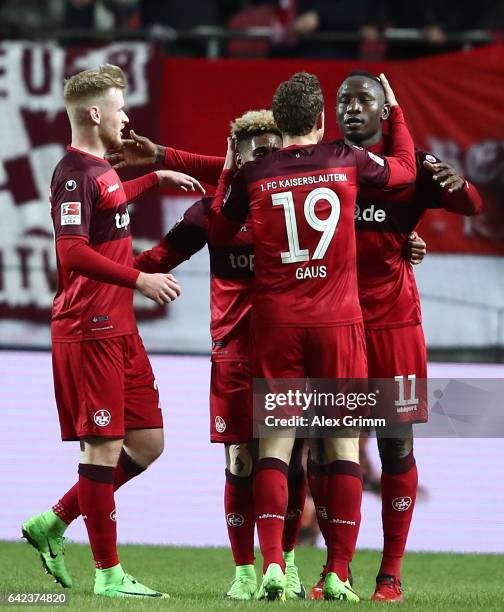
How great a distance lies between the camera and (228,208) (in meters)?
5.31

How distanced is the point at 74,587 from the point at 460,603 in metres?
1.66

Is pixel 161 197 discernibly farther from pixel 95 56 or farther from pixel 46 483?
pixel 46 483

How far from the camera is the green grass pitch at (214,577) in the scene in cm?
502

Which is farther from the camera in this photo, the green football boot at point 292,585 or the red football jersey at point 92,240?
the green football boot at point 292,585

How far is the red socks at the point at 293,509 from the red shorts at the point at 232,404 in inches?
13.8

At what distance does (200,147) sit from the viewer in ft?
27.6

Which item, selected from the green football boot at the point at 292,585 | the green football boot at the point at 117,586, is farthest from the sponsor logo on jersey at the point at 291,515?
the green football boot at the point at 117,586

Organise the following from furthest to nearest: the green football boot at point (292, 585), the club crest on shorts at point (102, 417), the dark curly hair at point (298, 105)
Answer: the green football boot at point (292, 585)
the club crest on shorts at point (102, 417)
the dark curly hair at point (298, 105)

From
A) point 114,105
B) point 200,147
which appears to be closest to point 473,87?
point 200,147

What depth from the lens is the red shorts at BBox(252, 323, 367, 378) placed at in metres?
5.14

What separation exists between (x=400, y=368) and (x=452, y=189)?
2.57 feet

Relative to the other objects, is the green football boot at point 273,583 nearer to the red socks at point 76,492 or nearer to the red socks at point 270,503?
the red socks at point 270,503

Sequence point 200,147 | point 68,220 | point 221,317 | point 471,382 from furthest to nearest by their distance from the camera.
→ point 200,147
point 471,382
point 221,317
point 68,220

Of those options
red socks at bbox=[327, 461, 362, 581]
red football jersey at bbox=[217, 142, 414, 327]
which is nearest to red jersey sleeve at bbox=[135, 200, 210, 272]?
red football jersey at bbox=[217, 142, 414, 327]
